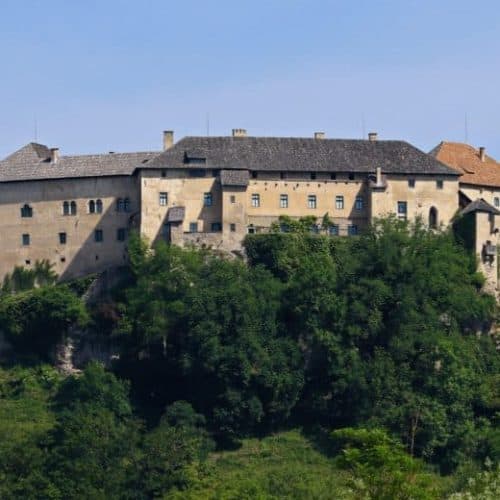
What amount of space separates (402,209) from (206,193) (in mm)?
11468

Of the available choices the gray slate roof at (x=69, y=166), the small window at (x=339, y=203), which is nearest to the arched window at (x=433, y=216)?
the small window at (x=339, y=203)

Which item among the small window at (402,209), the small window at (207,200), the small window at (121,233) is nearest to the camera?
the small window at (207,200)

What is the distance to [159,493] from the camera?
8750 centimetres

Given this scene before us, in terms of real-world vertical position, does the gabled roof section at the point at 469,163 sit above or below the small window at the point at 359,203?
above

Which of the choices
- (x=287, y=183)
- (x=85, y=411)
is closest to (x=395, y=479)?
(x=85, y=411)

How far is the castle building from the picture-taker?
102625 mm

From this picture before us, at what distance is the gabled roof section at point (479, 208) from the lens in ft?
337

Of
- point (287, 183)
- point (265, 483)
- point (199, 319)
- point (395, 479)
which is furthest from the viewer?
point (287, 183)

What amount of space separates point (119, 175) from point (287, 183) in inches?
393

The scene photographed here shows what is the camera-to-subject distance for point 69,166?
10744 centimetres

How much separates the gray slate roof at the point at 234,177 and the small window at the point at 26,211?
12025 mm

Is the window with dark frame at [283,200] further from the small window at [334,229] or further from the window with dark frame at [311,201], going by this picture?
the small window at [334,229]

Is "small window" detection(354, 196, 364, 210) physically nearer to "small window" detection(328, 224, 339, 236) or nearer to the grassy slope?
"small window" detection(328, 224, 339, 236)

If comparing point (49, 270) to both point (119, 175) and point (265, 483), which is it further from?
point (265, 483)
